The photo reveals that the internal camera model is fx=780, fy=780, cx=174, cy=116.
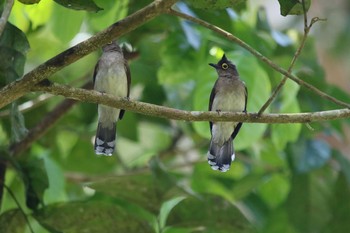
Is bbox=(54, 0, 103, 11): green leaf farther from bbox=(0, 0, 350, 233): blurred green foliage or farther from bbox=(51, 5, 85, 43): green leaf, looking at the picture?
bbox=(51, 5, 85, 43): green leaf

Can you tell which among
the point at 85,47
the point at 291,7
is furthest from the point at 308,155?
the point at 85,47

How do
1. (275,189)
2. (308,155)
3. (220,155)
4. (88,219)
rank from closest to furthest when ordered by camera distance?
(220,155), (88,219), (308,155), (275,189)

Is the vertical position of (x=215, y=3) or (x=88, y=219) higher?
(x=215, y=3)

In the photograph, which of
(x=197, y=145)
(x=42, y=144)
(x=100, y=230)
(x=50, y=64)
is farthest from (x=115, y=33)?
(x=197, y=145)

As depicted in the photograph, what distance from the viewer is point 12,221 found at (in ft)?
12.2

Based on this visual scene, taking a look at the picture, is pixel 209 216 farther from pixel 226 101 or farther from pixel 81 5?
pixel 81 5

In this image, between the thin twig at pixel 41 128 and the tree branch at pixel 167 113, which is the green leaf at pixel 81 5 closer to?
the tree branch at pixel 167 113

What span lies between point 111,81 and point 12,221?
0.82 metres

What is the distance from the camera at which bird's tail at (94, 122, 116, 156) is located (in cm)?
331

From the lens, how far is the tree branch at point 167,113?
2.76 meters

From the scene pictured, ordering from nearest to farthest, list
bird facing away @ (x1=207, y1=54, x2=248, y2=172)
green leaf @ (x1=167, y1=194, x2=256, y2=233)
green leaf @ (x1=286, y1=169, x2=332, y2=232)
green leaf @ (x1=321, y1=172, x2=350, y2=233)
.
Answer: bird facing away @ (x1=207, y1=54, x2=248, y2=172) → green leaf @ (x1=167, y1=194, x2=256, y2=233) → green leaf @ (x1=321, y1=172, x2=350, y2=233) → green leaf @ (x1=286, y1=169, x2=332, y2=232)

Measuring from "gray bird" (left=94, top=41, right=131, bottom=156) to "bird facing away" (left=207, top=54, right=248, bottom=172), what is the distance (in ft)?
1.43

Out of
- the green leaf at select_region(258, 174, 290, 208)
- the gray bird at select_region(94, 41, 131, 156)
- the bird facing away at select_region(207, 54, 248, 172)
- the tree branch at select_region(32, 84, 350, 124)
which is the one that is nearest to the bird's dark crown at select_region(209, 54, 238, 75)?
the bird facing away at select_region(207, 54, 248, 172)

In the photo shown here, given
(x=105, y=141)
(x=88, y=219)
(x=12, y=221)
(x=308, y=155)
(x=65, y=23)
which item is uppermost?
(x=308, y=155)
